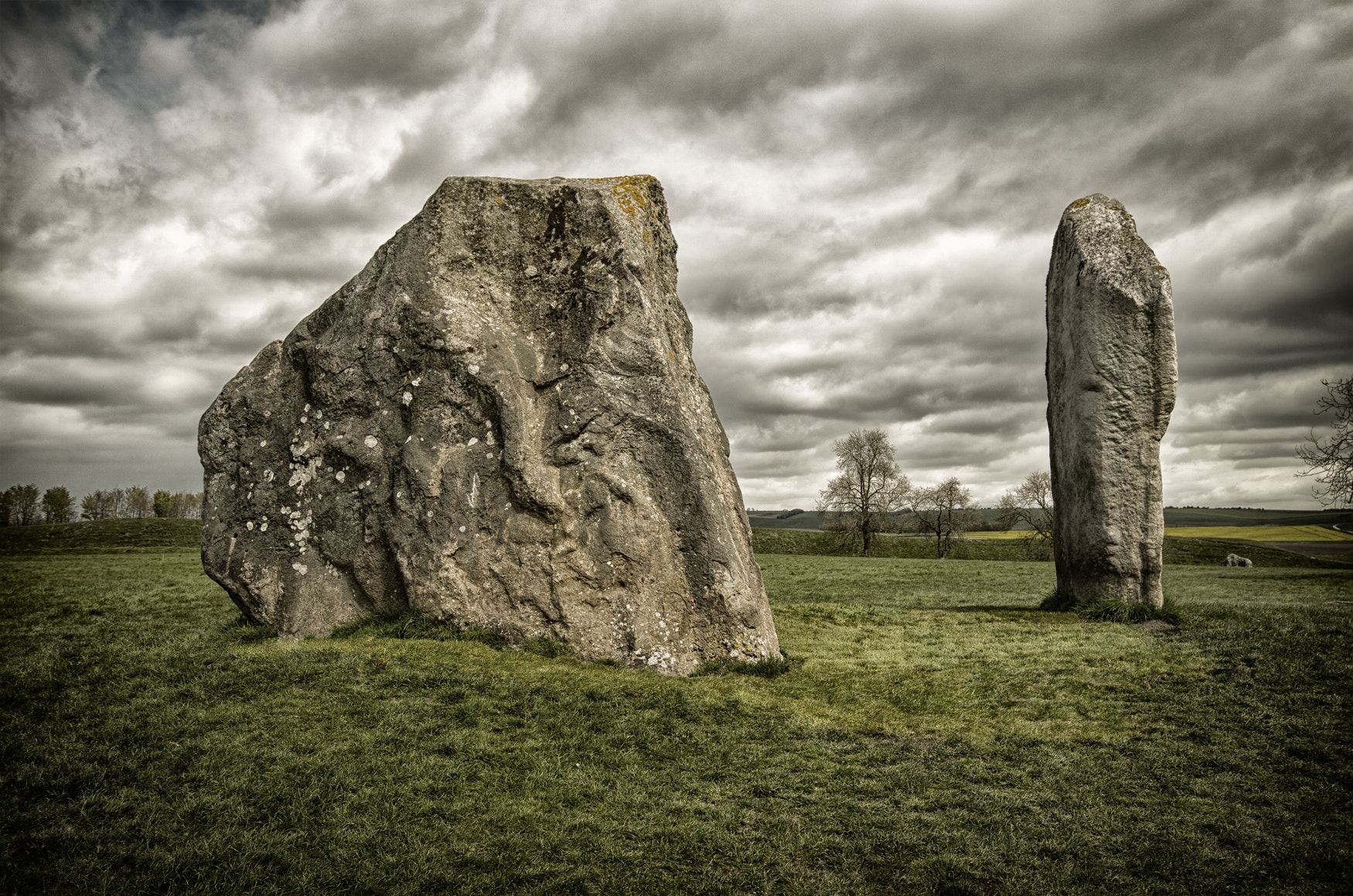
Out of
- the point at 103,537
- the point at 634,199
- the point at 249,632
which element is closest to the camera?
the point at 249,632

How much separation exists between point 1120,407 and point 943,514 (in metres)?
40.6

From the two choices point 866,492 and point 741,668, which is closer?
point 741,668

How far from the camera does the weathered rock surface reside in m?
9.41

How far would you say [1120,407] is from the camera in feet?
43.5

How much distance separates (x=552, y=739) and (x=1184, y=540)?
55.8 m

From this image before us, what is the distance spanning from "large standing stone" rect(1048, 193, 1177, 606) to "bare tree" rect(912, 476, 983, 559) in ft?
127

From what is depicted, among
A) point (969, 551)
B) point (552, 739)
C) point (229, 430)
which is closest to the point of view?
point (552, 739)

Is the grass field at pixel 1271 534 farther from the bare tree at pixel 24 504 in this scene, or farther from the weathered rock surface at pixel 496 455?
the bare tree at pixel 24 504

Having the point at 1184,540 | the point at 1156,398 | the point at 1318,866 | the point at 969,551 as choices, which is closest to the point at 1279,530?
the point at 1184,540

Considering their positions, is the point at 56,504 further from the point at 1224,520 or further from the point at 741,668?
the point at 1224,520

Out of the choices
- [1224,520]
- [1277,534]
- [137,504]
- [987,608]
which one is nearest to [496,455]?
[987,608]

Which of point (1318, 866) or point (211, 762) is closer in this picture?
point (1318, 866)

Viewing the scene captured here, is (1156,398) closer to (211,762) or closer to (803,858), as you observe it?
(803,858)

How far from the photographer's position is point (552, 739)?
6742mm
